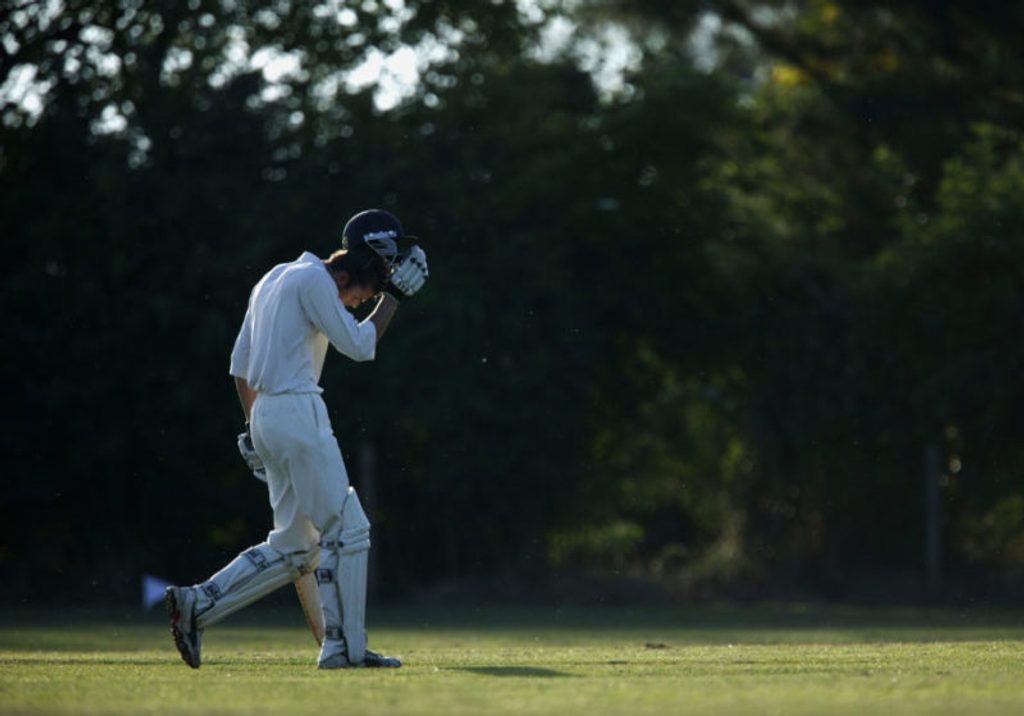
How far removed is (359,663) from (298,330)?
4.76 feet

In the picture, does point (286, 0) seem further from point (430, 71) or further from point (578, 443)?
point (578, 443)

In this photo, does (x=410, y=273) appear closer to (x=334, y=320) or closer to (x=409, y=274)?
(x=409, y=274)

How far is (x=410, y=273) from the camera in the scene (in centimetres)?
816

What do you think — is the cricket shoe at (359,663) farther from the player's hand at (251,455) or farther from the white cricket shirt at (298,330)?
the white cricket shirt at (298,330)

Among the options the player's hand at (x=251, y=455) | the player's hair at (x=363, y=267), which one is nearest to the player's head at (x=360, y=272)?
the player's hair at (x=363, y=267)

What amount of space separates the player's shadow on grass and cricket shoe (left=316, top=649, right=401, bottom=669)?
298 millimetres

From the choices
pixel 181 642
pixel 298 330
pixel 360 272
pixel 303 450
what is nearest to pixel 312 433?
pixel 303 450

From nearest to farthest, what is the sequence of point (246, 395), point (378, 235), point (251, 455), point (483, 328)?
point (378, 235) < point (246, 395) < point (251, 455) < point (483, 328)

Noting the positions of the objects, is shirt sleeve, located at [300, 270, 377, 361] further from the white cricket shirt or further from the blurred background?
the blurred background

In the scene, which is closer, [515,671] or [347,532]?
[515,671]

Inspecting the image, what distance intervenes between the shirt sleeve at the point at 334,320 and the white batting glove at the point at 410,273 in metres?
0.29

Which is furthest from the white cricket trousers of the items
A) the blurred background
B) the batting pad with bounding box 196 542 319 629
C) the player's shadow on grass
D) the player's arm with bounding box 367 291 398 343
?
the blurred background

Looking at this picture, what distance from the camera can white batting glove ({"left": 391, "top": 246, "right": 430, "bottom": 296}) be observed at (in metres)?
8.16

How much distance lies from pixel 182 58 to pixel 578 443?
536cm
